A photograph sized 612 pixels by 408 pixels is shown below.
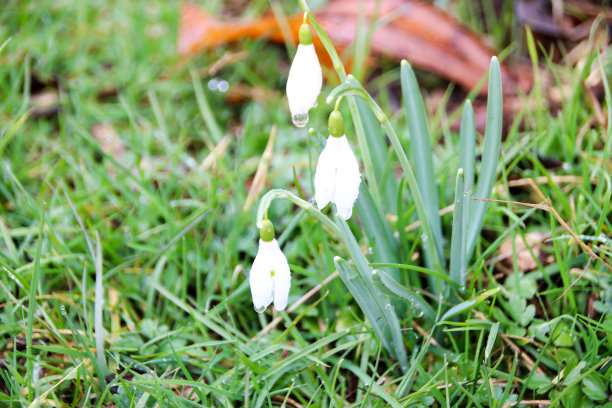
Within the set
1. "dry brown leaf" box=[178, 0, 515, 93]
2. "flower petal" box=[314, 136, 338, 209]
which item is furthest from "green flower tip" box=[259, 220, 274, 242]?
"dry brown leaf" box=[178, 0, 515, 93]

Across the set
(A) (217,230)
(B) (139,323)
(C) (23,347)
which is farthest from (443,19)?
(C) (23,347)

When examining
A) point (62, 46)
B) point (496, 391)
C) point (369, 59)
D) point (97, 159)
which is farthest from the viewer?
point (62, 46)

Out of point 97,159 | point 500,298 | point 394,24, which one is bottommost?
point 500,298

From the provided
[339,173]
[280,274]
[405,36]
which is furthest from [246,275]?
[405,36]

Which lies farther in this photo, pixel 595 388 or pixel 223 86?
pixel 223 86

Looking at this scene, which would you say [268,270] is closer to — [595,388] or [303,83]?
[303,83]

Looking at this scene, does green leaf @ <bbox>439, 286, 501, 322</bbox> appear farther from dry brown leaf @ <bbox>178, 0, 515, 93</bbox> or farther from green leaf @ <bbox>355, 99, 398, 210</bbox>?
dry brown leaf @ <bbox>178, 0, 515, 93</bbox>

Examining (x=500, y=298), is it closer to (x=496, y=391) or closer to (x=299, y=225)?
(x=496, y=391)
